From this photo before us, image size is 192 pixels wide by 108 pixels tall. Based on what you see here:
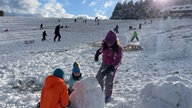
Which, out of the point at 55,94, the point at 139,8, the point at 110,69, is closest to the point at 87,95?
the point at 55,94

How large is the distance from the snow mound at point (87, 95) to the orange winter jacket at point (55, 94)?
269 mm

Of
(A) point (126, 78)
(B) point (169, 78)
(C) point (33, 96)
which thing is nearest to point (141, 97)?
(B) point (169, 78)

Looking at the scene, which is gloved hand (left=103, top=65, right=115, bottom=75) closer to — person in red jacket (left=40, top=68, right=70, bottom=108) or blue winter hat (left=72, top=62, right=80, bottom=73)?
blue winter hat (left=72, top=62, right=80, bottom=73)

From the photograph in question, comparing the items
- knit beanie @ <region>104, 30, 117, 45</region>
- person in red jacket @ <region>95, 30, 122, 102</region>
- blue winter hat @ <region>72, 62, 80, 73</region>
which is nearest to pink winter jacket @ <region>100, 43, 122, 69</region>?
person in red jacket @ <region>95, 30, 122, 102</region>

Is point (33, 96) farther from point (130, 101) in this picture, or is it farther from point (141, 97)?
point (141, 97)

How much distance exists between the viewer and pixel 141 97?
258 inches

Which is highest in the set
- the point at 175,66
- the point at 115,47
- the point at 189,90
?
the point at 115,47

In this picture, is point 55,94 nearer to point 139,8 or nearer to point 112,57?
point 112,57

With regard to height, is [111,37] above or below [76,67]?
above

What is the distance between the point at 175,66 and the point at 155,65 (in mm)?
885

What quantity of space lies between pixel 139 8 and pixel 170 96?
123 m

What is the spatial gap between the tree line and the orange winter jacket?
11446 cm

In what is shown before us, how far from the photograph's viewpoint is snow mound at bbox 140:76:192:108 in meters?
6.00

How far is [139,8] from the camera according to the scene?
12606cm
